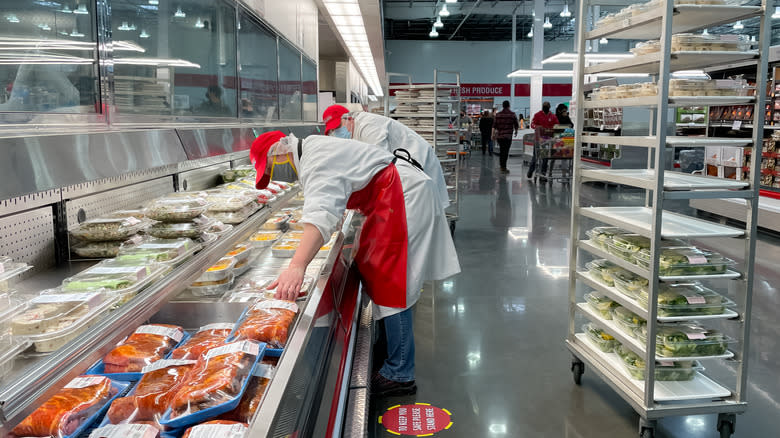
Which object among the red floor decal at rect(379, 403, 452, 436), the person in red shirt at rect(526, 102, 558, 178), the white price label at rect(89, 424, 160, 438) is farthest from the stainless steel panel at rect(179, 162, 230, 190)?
the person in red shirt at rect(526, 102, 558, 178)

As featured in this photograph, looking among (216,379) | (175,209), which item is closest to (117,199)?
(175,209)

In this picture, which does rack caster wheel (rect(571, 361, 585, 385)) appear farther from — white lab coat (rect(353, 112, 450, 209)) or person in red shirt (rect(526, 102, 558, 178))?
person in red shirt (rect(526, 102, 558, 178))

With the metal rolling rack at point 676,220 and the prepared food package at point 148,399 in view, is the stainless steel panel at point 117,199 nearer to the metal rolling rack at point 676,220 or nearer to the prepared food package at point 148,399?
the prepared food package at point 148,399

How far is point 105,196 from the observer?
2.67m

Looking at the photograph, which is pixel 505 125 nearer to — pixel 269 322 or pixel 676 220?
pixel 676 220

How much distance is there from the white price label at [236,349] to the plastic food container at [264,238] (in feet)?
5.80

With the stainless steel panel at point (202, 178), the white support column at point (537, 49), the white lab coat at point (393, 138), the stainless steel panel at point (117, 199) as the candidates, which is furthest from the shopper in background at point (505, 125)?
the stainless steel panel at point (117, 199)

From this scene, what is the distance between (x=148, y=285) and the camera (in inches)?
74.9

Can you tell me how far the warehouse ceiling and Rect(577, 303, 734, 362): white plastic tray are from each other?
17031 mm

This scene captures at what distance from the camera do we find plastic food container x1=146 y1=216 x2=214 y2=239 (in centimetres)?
247

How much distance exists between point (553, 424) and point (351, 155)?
1760mm

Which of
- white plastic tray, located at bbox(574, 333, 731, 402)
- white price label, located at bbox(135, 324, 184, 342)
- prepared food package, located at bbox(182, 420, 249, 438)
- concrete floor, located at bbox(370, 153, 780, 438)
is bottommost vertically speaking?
concrete floor, located at bbox(370, 153, 780, 438)

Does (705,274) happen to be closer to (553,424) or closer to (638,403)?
(638,403)

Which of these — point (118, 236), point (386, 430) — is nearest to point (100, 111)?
point (118, 236)
